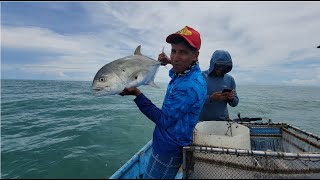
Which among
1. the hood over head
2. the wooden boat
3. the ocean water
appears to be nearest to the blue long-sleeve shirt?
the wooden boat

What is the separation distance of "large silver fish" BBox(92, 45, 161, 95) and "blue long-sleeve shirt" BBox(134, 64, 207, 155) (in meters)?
0.26

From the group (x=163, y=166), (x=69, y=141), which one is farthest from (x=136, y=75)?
(x=69, y=141)

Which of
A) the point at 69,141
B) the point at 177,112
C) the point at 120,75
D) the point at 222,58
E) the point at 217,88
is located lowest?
the point at 69,141

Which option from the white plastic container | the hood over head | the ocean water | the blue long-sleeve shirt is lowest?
the ocean water

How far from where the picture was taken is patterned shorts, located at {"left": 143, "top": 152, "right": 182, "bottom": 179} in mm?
3010

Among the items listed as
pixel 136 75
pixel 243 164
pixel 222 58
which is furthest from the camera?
pixel 222 58

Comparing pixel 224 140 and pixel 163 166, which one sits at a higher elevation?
pixel 224 140

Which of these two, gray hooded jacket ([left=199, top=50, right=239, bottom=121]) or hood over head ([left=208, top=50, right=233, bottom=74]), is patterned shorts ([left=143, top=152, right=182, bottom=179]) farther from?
hood over head ([left=208, top=50, right=233, bottom=74])

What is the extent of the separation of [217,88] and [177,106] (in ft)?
9.76

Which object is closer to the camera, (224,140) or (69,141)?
(224,140)

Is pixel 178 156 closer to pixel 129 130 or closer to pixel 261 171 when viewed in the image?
pixel 261 171

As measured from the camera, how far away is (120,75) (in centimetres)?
276

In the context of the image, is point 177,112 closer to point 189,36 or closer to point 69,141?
point 189,36

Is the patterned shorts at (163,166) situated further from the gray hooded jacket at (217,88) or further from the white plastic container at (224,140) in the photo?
the gray hooded jacket at (217,88)
